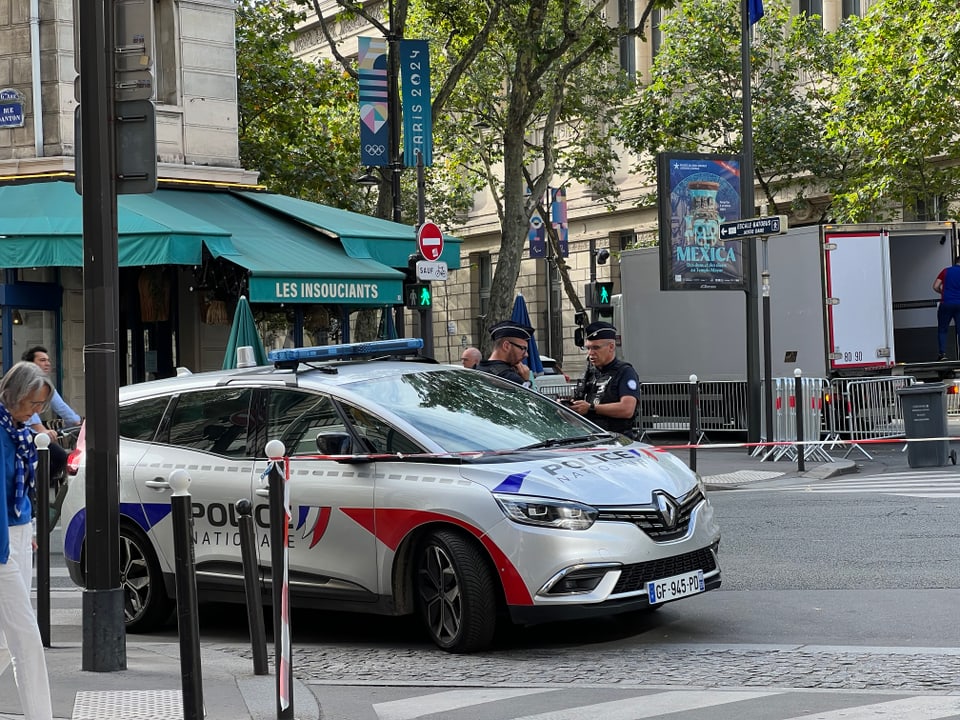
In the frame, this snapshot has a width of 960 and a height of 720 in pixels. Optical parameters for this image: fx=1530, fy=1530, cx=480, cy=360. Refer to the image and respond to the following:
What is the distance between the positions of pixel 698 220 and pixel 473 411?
1366 centimetres

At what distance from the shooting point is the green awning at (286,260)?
63.8ft

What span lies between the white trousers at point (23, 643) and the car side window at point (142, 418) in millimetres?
3464

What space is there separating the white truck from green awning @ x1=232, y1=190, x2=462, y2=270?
477 centimetres

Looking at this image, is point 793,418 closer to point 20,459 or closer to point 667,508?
point 667,508

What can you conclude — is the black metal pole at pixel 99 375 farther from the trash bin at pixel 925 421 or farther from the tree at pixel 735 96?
the tree at pixel 735 96

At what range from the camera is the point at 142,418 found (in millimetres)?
9734

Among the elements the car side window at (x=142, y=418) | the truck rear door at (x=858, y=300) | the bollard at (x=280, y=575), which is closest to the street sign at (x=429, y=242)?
the truck rear door at (x=858, y=300)

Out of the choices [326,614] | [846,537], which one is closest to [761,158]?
[846,537]

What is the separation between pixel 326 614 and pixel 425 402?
1915mm

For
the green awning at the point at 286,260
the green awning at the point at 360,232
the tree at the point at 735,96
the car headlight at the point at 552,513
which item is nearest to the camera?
the car headlight at the point at 552,513

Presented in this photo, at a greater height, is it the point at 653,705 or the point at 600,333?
the point at 600,333

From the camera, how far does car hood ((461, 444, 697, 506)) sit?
795 centimetres

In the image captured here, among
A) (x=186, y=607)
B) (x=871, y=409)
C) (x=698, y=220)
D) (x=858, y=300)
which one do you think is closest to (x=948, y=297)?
(x=858, y=300)

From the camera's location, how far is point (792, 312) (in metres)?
23.3
